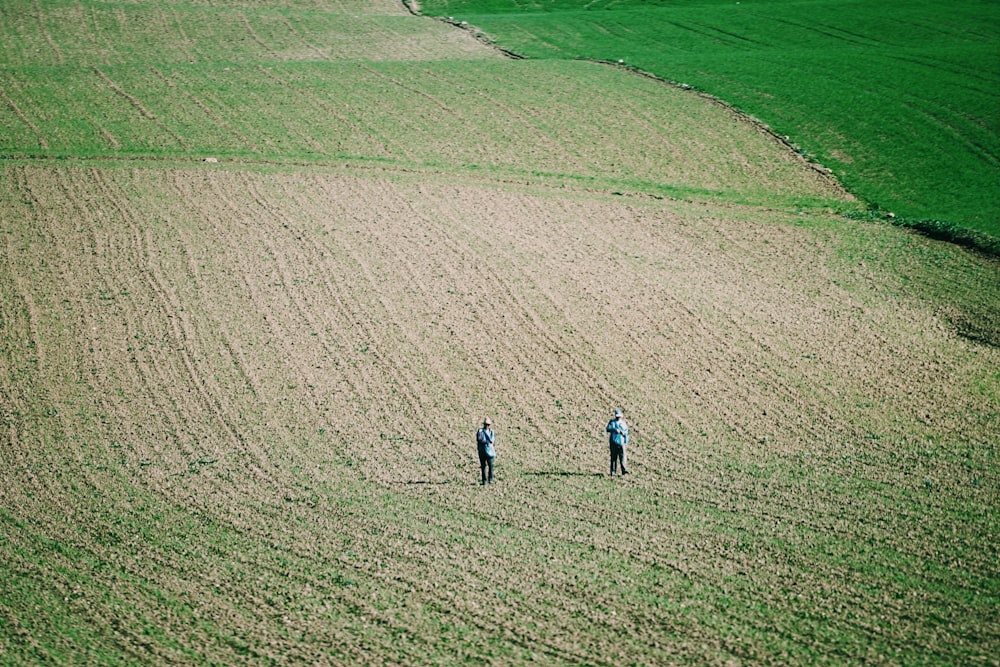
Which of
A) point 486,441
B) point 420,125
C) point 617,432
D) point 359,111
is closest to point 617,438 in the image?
point 617,432

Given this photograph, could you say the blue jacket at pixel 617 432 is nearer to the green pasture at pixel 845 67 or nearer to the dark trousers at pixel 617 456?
the dark trousers at pixel 617 456

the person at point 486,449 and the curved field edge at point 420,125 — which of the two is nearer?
the person at point 486,449

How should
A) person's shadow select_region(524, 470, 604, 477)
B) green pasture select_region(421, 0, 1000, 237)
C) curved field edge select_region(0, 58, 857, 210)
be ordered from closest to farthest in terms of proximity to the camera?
person's shadow select_region(524, 470, 604, 477), curved field edge select_region(0, 58, 857, 210), green pasture select_region(421, 0, 1000, 237)

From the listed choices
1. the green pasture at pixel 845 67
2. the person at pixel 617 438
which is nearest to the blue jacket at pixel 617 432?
the person at pixel 617 438

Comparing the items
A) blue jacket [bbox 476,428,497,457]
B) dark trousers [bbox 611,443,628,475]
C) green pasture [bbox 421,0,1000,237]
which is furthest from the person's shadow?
green pasture [bbox 421,0,1000,237]

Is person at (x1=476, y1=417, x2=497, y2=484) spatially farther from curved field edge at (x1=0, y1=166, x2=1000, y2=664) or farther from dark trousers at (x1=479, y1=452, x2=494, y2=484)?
curved field edge at (x1=0, y1=166, x2=1000, y2=664)

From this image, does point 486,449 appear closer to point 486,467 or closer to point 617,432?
point 486,467
